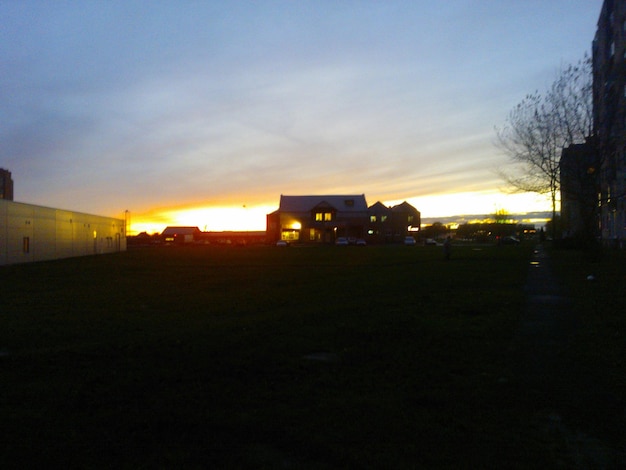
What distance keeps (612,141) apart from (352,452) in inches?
1248

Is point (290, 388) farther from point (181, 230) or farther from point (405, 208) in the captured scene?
point (181, 230)

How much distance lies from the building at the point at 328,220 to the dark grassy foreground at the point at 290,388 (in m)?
89.6

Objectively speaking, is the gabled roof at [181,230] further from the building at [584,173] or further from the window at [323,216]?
the building at [584,173]

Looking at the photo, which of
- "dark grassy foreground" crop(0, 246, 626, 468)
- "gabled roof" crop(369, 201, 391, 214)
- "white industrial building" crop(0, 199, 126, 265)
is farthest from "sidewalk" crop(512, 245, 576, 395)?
"gabled roof" crop(369, 201, 391, 214)

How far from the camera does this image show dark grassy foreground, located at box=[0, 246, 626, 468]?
509cm

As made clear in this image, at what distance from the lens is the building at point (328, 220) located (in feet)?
342

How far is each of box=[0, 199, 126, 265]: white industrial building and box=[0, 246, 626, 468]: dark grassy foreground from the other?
27.7m

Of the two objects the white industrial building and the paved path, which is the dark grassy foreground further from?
the white industrial building

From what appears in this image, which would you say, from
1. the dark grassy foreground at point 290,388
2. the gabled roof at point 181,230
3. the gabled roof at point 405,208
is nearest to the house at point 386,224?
the gabled roof at point 405,208

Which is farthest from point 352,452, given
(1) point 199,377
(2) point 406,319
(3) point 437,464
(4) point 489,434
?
(2) point 406,319

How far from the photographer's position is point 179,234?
13012cm

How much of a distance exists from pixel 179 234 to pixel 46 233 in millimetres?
82681

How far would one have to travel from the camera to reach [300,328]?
1145 cm

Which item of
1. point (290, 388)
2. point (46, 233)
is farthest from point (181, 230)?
point (290, 388)
